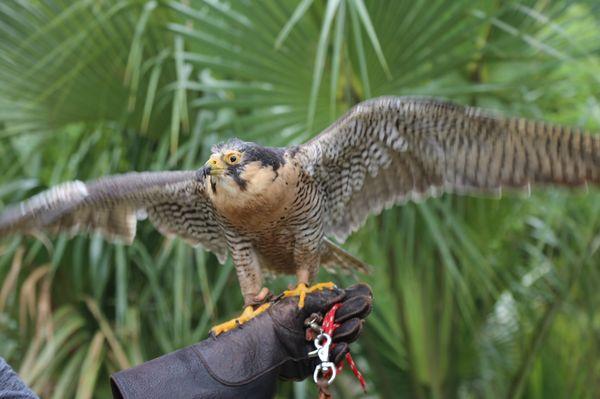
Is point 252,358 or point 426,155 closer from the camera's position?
point 252,358

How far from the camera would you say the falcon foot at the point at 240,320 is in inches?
79.0

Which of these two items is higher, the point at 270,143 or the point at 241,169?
the point at 270,143

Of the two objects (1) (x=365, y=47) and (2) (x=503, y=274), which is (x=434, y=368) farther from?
(1) (x=365, y=47)

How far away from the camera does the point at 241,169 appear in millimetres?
1927

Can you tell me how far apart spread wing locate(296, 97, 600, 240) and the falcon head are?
16 centimetres

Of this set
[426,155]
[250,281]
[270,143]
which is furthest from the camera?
[270,143]

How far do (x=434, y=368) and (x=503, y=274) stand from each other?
0.56m

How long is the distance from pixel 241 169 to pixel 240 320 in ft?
1.41

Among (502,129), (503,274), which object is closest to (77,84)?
(502,129)

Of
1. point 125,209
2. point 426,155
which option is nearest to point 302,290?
point 426,155

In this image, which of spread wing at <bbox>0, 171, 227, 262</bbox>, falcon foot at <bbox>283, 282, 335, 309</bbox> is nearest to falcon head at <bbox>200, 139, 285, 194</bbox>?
spread wing at <bbox>0, 171, 227, 262</bbox>

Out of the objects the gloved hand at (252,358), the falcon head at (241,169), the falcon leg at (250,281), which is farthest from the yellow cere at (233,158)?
the gloved hand at (252,358)

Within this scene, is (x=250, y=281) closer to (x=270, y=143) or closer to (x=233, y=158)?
(x=233, y=158)

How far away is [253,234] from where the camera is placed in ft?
6.74
